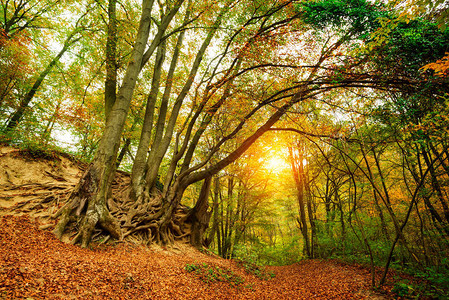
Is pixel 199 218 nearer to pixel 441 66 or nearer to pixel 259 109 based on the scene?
pixel 259 109

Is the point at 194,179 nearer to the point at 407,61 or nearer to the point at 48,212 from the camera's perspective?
the point at 48,212

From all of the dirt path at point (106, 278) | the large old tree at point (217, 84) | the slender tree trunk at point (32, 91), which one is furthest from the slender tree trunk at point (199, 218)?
the slender tree trunk at point (32, 91)

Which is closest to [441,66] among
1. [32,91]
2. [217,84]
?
[217,84]

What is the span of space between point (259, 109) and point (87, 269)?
320 inches

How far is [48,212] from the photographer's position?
5168 millimetres

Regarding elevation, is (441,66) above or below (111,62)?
below

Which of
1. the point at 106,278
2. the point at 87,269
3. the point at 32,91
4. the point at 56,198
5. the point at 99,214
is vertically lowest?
the point at 106,278

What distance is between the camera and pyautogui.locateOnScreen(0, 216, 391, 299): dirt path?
2.50m

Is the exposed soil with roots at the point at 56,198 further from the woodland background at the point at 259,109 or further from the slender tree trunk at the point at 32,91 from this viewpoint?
the slender tree trunk at the point at 32,91

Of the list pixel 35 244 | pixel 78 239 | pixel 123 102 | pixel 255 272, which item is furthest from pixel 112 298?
pixel 255 272

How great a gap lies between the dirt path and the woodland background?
702 millimetres

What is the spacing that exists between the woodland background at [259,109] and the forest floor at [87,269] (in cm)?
61

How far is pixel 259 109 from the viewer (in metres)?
8.91

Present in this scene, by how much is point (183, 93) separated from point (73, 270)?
7.25 metres
